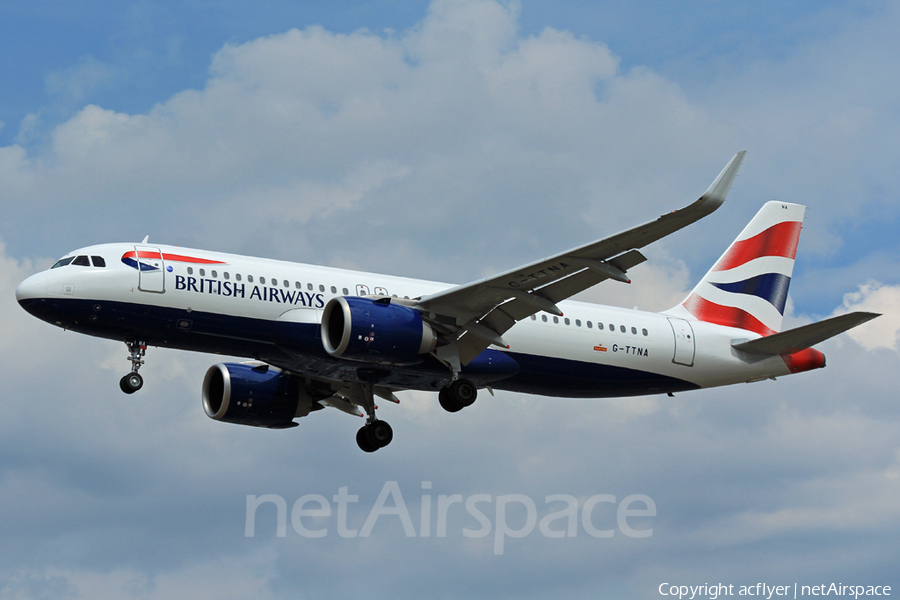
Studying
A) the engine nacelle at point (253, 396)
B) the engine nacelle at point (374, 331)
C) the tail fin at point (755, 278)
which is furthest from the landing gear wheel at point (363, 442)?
the tail fin at point (755, 278)

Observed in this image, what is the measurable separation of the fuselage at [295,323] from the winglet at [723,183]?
10443 millimetres

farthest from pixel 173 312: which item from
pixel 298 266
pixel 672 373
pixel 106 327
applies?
pixel 672 373

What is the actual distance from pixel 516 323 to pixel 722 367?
801 cm

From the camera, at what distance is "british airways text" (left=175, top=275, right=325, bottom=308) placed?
31047 mm

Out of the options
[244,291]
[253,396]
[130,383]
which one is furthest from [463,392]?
[130,383]

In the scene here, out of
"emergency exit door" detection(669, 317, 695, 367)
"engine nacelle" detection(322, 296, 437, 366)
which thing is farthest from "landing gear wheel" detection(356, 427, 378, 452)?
"emergency exit door" detection(669, 317, 695, 367)

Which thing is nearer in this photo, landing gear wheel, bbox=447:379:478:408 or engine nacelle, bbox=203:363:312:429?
landing gear wheel, bbox=447:379:478:408

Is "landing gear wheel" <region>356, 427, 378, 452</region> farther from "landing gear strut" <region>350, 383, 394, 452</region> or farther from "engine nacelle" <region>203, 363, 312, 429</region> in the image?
"engine nacelle" <region>203, 363, 312, 429</region>

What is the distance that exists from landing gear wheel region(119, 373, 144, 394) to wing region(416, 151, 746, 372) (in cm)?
798

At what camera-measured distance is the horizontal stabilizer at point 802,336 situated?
32.8 meters

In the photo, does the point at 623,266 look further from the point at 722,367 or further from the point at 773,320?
the point at 773,320

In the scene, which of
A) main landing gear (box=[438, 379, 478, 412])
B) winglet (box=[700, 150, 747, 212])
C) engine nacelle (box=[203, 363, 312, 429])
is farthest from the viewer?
engine nacelle (box=[203, 363, 312, 429])

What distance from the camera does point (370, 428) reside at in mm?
38000

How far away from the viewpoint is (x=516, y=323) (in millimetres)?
34562
